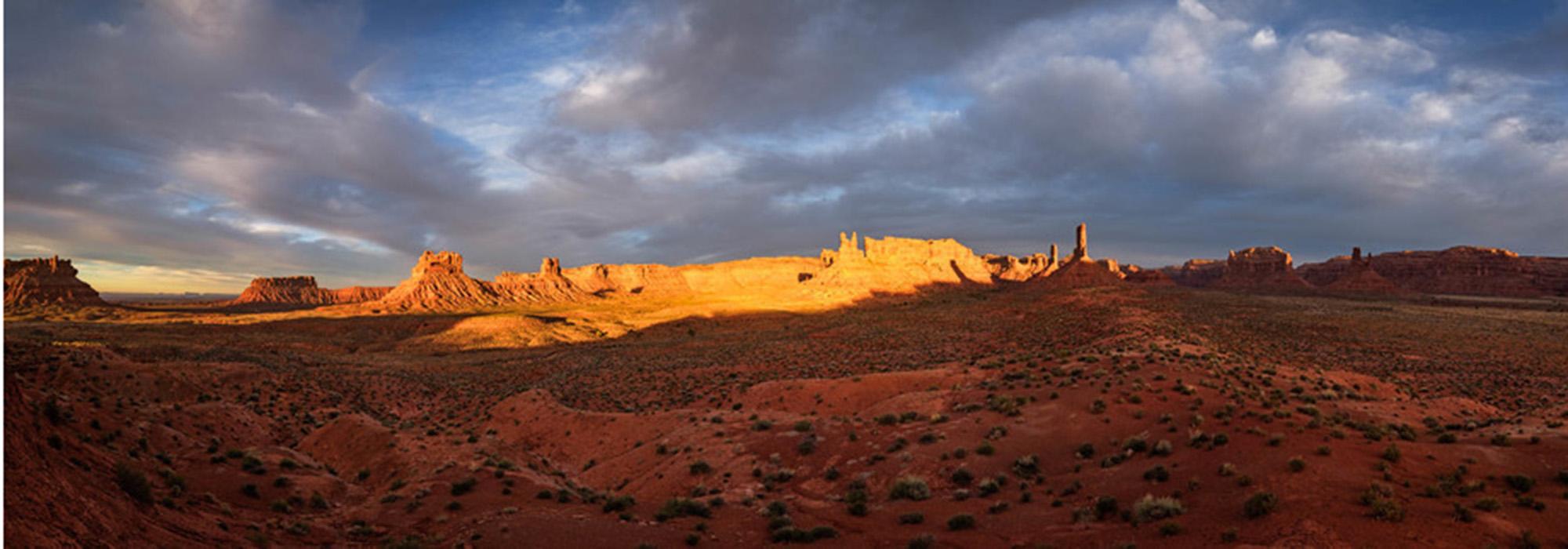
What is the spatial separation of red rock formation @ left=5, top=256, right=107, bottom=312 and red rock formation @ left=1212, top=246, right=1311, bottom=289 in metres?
215

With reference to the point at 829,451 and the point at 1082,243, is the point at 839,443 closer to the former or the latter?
the point at 829,451

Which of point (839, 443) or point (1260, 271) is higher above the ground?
point (1260, 271)

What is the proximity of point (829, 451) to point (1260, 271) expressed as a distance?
149018 mm

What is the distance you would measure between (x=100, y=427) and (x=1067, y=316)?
59419mm

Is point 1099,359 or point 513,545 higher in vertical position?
point 1099,359

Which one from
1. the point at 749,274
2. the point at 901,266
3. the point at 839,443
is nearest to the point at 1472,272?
the point at 901,266

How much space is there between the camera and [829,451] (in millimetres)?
20109

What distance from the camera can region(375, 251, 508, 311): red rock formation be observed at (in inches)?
5325

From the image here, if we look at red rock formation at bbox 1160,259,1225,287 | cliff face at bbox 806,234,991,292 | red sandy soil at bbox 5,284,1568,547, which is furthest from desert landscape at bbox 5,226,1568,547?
red rock formation at bbox 1160,259,1225,287

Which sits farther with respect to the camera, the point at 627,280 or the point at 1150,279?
the point at 627,280

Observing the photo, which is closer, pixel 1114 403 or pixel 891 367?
pixel 1114 403

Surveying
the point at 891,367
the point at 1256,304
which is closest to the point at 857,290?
→ the point at 1256,304

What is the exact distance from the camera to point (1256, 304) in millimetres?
75125

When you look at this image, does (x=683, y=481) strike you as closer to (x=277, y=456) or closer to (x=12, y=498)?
(x=277, y=456)
